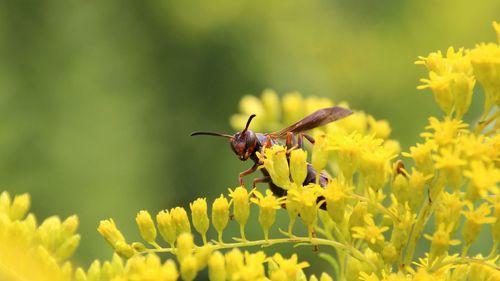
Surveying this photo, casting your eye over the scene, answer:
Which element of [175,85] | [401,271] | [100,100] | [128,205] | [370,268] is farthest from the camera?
[175,85]

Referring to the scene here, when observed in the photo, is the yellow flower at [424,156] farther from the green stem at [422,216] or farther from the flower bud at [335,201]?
the flower bud at [335,201]

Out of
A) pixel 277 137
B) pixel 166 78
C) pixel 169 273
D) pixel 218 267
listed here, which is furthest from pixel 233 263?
pixel 166 78

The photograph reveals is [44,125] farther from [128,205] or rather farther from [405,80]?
[405,80]

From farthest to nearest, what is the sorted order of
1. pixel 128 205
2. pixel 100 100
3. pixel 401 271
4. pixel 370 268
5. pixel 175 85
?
1. pixel 175 85
2. pixel 100 100
3. pixel 128 205
4. pixel 370 268
5. pixel 401 271

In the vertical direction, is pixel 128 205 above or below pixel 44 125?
below

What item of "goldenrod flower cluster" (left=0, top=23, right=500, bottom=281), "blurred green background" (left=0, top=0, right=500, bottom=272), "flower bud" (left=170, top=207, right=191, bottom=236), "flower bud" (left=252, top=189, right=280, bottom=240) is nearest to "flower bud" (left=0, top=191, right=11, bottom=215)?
"goldenrod flower cluster" (left=0, top=23, right=500, bottom=281)

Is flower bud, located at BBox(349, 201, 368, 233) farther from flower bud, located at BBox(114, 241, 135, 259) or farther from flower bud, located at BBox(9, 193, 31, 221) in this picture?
flower bud, located at BBox(9, 193, 31, 221)

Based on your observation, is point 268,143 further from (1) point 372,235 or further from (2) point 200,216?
(1) point 372,235

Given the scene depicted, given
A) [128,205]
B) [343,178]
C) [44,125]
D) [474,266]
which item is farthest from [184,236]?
[44,125]
